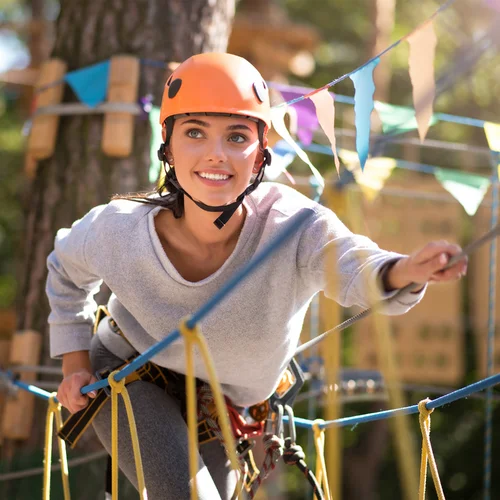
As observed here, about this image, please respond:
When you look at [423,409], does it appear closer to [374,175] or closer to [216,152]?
[216,152]

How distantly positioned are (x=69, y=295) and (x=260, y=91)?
754 mm

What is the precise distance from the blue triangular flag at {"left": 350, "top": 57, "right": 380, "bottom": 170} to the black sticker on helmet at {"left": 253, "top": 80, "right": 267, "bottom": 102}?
209 millimetres

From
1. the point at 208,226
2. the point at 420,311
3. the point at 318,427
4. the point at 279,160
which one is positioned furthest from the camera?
the point at 420,311

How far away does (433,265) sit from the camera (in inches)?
50.4

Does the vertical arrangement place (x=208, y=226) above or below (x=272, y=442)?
above

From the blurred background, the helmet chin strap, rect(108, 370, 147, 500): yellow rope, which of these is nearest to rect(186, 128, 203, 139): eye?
the helmet chin strap

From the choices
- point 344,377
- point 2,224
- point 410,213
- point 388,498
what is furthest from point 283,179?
point 2,224

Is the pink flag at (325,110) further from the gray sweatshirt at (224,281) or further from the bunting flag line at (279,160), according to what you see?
the bunting flag line at (279,160)

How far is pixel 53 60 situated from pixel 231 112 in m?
1.63

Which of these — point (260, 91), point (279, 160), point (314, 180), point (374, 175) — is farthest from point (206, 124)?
point (314, 180)

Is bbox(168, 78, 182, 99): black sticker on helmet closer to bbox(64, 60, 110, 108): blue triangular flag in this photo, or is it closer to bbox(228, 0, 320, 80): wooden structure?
bbox(64, 60, 110, 108): blue triangular flag

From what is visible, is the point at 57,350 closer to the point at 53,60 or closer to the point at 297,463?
the point at 297,463

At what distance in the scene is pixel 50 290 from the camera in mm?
2176

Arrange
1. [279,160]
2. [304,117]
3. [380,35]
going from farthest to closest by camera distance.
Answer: [380,35]
[304,117]
[279,160]
